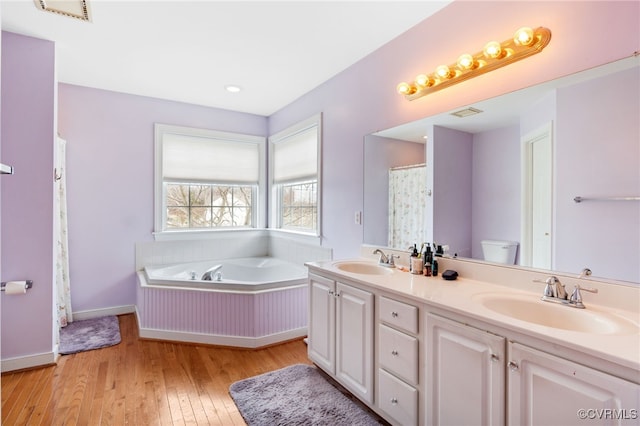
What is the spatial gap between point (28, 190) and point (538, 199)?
3361mm

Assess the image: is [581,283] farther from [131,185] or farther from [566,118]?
[131,185]

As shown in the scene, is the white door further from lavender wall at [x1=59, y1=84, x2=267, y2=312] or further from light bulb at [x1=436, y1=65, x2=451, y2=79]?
lavender wall at [x1=59, y1=84, x2=267, y2=312]

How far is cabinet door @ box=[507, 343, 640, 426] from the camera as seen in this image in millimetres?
996

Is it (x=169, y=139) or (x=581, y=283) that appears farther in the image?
(x=169, y=139)

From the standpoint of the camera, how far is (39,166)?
2.49 meters

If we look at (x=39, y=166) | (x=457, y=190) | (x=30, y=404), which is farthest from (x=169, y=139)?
(x=457, y=190)

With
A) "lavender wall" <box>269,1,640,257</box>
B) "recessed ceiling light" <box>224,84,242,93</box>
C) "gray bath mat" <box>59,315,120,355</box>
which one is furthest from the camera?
"recessed ceiling light" <box>224,84,242,93</box>

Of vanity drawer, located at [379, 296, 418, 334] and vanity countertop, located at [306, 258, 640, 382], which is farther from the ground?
vanity countertop, located at [306, 258, 640, 382]

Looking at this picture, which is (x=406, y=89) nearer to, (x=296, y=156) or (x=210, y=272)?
(x=296, y=156)

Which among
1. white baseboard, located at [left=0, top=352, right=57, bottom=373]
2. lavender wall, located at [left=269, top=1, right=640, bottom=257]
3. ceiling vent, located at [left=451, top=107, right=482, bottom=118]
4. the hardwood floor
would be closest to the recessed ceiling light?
lavender wall, located at [left=269, top=1, right=640, bottom=257]

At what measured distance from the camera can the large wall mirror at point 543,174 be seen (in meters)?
1.38

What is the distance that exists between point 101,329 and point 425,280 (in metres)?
3.11

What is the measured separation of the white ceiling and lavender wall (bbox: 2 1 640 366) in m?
0.18

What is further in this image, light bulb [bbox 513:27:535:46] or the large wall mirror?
light bulb [bbox 513:27:535:46]
